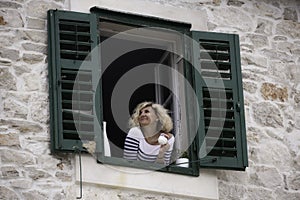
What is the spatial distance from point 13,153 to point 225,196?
1850 mm

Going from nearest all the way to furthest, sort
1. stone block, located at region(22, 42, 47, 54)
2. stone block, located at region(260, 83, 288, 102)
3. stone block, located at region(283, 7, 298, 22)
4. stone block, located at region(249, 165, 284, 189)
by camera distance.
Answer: stone block, located at region(22, 42, 47, 54), stone block, located at region(249, 165, 284, 189), stone block, located at region(260, 83, 288, 102), stone block, located at region(283, 7, 298, 22)

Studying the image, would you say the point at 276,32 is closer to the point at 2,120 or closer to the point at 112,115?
the point at 112,115

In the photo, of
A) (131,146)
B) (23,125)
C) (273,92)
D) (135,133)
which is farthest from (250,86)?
(23,125)

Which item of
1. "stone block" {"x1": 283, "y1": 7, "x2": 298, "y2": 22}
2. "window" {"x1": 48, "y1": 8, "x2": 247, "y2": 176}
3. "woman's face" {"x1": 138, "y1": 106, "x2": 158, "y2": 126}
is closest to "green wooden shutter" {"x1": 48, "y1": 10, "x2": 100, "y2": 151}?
"window" {"x1": 48, "y1": 8, "x2": 247, "y2": 176}

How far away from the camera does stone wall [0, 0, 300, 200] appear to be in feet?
34.0

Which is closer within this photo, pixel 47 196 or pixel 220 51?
pixel 47 196

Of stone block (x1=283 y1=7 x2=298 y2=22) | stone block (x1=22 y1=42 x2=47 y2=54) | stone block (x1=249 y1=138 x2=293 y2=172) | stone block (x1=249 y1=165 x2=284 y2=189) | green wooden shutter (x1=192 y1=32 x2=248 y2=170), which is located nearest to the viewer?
stone block (x1=22 y1=42 x2=47 y2=54)

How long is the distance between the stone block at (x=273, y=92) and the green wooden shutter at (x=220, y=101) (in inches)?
11.9

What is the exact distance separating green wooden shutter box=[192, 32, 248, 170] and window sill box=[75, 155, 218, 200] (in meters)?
0.16

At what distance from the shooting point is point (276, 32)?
1182 cm

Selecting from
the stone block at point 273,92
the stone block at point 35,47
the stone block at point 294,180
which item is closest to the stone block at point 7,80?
the stone block at point 35,47

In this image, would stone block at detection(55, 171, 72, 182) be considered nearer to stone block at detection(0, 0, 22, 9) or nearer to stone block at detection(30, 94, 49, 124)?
stone block at detection(30, 94, 49, 124)

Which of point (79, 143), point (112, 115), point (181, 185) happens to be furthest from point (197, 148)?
point (112, 115)

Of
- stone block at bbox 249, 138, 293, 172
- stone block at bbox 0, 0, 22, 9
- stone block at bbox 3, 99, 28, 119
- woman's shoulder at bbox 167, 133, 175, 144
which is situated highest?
stone block at bbox 0, 0, 22, 9
